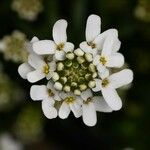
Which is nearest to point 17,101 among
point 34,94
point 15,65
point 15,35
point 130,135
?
point 15,65

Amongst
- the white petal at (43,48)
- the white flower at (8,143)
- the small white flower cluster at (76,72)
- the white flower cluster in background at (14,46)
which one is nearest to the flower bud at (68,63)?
the small white flower cluster at (76,72)

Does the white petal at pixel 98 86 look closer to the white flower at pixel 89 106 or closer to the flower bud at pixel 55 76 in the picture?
the white flower at pixel 89 106

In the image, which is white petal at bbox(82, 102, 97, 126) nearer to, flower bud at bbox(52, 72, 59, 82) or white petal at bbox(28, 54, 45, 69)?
flower bud at bbox(52, 72, 59, 82)

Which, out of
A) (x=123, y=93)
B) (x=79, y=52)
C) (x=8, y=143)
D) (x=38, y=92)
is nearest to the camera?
(x=79, y=52)

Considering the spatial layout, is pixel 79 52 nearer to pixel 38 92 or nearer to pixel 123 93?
pixel 38 92

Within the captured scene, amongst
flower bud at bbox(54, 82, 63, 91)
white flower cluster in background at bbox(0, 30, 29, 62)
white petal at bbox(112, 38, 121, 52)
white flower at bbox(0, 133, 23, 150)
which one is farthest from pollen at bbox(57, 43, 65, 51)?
white flower at bbox(0, 133, 23, 150)

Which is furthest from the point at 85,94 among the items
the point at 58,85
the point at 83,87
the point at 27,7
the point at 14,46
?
the point at 27,7
